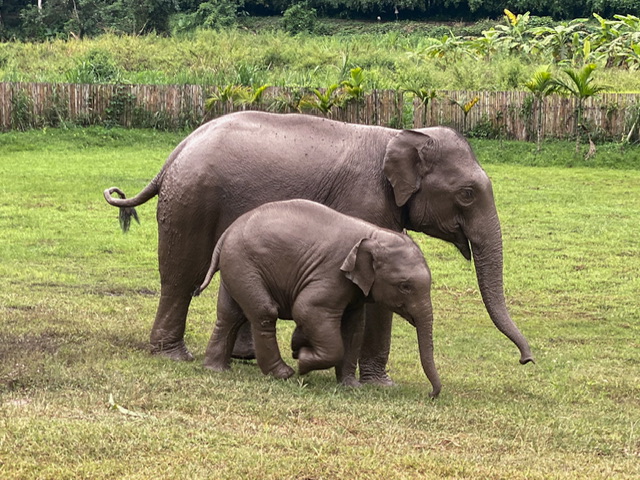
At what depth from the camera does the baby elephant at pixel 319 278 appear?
23.4 ft

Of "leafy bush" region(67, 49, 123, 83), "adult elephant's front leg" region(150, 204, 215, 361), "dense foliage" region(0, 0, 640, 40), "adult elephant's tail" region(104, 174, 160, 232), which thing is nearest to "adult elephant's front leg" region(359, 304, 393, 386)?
"adult elephant's front leg" region(150, 204, 215, 361)

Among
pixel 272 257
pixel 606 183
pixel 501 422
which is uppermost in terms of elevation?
pixel 272 257

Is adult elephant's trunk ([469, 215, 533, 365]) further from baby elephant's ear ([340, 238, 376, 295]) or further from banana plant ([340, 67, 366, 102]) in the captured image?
banana plant ([340, 67, 366, 102])

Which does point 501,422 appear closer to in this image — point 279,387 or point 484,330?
point 279,387

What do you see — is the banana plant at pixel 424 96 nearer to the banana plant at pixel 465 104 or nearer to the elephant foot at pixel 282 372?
the banana plant at pixel 465 104

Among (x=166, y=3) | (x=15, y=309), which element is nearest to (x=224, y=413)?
(x=15, y=309)

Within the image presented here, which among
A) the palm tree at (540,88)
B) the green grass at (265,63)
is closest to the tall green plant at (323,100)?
the green grass at (265,63)

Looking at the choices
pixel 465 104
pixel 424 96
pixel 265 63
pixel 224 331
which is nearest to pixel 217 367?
pixel 224 331

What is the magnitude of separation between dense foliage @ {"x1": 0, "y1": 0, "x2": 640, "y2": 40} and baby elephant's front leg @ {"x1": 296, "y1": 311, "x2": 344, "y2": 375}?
40.5 metres

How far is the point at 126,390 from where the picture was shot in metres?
6.70

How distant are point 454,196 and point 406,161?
451 mm

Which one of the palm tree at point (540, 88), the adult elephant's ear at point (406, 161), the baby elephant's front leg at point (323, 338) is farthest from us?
the palm tree at point (540, 88)

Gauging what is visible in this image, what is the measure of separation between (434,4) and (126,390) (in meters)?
52.4

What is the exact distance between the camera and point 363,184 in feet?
25.7
